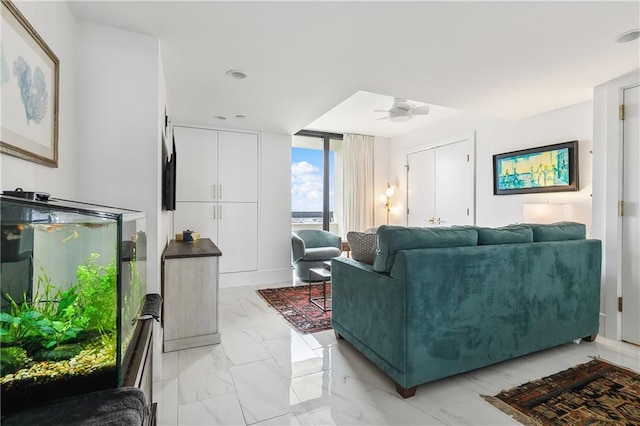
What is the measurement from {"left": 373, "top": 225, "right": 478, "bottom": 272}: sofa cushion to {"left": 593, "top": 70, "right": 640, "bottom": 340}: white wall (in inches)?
69.3

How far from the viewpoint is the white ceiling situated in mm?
1792

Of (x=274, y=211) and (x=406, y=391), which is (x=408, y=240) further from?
(x=274, y=211)

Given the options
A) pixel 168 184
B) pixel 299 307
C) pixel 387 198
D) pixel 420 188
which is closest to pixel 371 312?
Result: pixel 299 307

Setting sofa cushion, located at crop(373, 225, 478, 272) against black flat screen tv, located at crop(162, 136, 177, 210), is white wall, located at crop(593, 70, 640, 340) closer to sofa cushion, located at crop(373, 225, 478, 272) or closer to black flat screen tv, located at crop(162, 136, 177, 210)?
sofa cushion, located at crop(373, 225, 478, 272)

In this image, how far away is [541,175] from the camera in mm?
3572

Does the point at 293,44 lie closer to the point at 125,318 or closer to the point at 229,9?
the point at 229,9

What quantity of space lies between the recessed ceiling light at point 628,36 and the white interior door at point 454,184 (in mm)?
2430

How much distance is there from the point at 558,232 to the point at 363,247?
1608 mm

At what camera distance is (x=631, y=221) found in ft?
8.73

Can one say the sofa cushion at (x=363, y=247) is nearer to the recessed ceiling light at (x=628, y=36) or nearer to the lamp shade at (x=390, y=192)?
the recessed ceiling light at (x=628, y=36)

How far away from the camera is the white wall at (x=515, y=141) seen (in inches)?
128

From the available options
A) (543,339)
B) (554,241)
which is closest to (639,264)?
(554,241)


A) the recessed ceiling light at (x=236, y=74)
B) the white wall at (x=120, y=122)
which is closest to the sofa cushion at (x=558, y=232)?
the recessed ceiling light at (x=236, y=74)

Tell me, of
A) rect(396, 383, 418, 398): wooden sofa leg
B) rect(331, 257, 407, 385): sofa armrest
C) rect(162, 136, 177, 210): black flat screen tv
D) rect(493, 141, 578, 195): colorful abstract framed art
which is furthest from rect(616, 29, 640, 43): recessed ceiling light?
rect(162, 136, 177, 210): black flat screen tv
